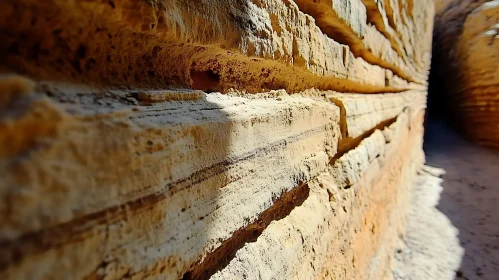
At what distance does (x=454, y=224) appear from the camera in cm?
316

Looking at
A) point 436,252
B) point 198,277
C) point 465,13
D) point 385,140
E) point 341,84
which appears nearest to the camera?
point 198,277

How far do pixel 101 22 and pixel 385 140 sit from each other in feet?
6.71

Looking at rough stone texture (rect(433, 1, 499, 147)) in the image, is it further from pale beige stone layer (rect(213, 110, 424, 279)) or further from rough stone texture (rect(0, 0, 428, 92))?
rough stone texture (rect(0, 0, 428, 92))

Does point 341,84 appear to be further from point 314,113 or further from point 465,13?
point 465,13

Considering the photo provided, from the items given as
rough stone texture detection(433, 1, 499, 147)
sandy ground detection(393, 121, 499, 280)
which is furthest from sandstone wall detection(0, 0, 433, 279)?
rough stone texture detection(433, 1, 499, 147)

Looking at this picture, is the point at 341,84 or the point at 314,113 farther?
the point at 341,84

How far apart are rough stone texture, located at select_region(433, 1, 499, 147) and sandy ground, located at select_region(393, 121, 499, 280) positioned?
95 centimetres

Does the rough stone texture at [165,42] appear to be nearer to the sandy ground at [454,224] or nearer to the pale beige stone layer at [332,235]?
the pale beige stone layer at [332,235]

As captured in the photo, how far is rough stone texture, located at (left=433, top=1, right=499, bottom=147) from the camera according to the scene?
18.1ft

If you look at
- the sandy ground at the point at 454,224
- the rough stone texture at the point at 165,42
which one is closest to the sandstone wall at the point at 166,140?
the rough stone texture at the point at 165,42

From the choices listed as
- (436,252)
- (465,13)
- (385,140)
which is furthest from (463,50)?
(385,140)

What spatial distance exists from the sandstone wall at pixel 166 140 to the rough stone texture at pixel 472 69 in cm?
618

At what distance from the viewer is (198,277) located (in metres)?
0.57

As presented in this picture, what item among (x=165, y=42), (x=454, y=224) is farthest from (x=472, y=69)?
(x=165, y=42)
